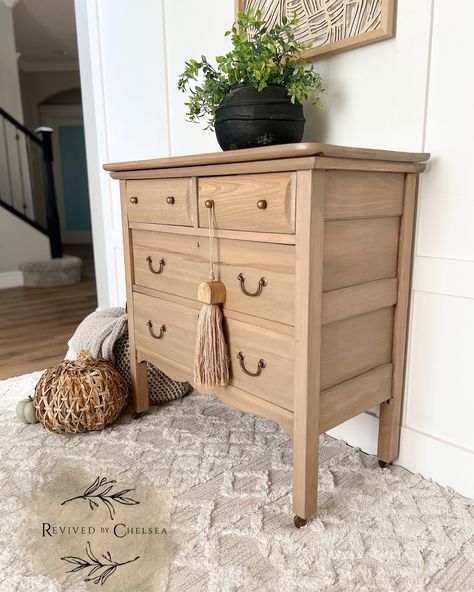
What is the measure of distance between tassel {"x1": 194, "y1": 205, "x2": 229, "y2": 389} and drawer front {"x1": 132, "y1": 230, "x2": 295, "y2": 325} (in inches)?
1.2

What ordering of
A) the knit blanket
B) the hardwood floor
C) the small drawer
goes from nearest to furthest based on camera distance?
the small drawer, the knit blanket, the hardwood floor

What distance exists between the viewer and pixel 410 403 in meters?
1.54

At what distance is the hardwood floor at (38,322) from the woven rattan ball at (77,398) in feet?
2.53

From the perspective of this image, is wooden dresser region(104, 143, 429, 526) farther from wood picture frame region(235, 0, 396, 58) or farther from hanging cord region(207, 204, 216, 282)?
wood picture frame region(235, 0, 396, 58)

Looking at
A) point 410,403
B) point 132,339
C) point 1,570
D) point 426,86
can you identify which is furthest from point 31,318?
point 426,86

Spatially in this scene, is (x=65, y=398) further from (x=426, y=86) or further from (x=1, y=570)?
(x=426, y=86)

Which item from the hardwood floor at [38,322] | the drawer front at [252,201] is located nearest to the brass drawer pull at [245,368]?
the drawer front at [252,201]

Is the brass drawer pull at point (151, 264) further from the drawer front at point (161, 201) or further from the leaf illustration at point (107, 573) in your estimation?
the leaf illustration at point (107, 573)

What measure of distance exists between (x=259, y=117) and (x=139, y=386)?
1080 mm

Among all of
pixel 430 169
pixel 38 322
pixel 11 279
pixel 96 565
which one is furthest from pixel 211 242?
pixel 11 279

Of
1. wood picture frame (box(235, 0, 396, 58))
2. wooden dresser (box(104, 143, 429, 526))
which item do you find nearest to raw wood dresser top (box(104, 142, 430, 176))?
wooden dresser (box(104, 143, 429, 526))

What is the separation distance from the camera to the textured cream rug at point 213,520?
3.69ft

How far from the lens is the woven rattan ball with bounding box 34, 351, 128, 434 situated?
1.72 metres

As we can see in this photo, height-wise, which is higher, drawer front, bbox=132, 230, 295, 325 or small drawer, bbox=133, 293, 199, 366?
drawer front, bbox=132, 230, 295, 325
